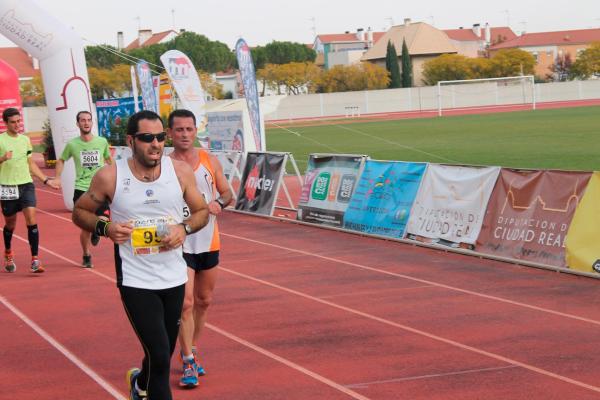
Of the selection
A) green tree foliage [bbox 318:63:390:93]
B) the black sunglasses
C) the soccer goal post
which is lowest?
the soccer goal post

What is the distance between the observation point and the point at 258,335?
936 cm

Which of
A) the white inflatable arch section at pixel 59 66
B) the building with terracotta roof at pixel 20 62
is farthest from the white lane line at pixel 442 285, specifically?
Result: the building with terracotta roof at pixel 20 62

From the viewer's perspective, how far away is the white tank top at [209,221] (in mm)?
7738

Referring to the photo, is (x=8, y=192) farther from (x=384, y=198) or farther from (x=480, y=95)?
(x=480, y=95)

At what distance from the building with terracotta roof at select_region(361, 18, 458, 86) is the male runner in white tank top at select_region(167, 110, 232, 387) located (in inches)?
4482

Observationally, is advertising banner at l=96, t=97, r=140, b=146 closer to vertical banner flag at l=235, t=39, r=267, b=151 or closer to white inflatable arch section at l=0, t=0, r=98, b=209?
vertical banner flag at l=235, t=39, r=267, b=151

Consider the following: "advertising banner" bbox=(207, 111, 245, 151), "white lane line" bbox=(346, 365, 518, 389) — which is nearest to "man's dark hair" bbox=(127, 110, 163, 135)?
"white lane line" bbox=(346, 365, 518, 389)

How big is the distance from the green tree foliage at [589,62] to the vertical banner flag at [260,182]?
85860 millimetres

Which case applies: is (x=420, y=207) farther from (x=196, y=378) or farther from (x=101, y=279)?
(x=196, y=378)

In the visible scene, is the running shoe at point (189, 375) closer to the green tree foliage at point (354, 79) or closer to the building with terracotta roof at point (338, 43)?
the green tree foliage at point (354, 79)

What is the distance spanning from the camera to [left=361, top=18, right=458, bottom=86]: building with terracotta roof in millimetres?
121688

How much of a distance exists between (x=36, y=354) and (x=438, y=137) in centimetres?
3595

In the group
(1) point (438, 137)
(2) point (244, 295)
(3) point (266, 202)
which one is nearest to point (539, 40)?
(1) point (438, 137)

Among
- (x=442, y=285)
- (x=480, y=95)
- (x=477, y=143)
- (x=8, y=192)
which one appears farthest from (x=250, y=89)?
(x=480, y=95)
